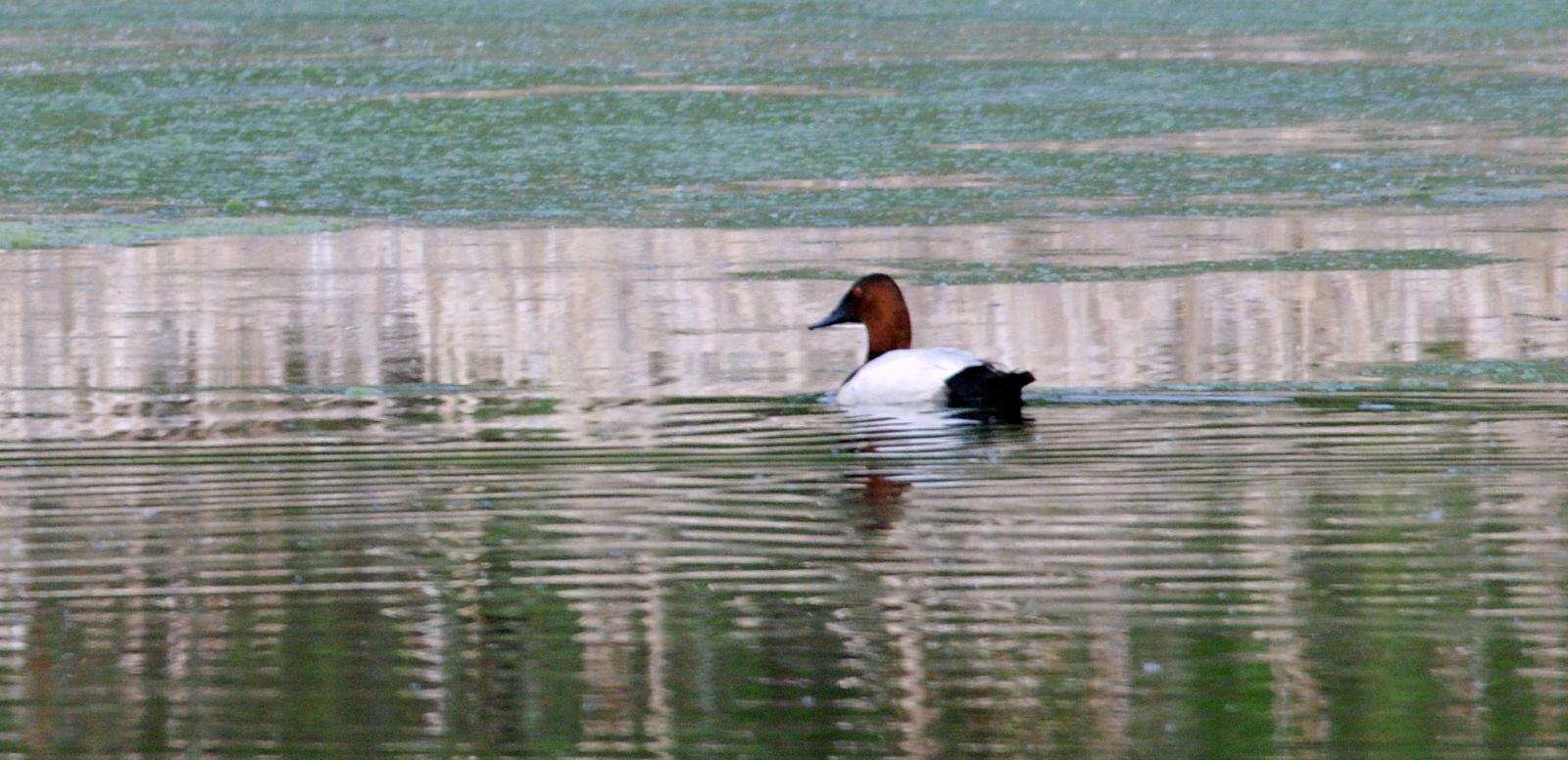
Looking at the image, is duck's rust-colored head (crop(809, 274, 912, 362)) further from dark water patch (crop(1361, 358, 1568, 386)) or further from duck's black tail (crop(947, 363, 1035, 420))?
dark water patch (crop(1361, 358, 1568, 386))

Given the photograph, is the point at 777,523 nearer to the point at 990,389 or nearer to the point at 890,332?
the point at 990,389

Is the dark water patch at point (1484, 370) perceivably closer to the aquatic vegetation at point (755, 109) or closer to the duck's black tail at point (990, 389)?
the duck's black tail at point (990, 389)

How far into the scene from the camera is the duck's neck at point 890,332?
36.7 ft

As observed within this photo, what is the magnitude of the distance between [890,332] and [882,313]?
0.08 metres

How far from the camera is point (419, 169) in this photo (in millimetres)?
18766

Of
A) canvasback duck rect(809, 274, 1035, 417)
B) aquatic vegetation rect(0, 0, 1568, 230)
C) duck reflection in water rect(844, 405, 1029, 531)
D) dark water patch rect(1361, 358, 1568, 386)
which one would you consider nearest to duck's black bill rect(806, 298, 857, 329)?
canvasback duck rect(809, 274, 1035, 417)

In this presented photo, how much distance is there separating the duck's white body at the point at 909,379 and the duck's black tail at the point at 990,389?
0.06 meters

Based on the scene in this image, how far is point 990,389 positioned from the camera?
9781mm

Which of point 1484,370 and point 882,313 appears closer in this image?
point 1484,370

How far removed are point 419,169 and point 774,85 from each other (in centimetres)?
540

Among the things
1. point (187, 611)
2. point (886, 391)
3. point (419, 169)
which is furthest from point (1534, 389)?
point (419, 169)

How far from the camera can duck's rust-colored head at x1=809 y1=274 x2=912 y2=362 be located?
11.2 meters

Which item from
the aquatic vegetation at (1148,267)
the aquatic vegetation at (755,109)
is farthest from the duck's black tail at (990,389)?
the aquatic vegetation at (755,109)

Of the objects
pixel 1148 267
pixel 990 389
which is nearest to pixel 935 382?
pixel 990 389
